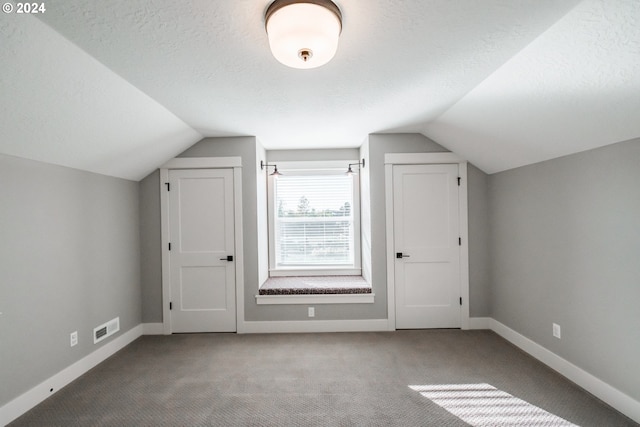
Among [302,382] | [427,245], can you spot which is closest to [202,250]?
[302,382]

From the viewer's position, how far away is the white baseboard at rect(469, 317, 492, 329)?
348 cm

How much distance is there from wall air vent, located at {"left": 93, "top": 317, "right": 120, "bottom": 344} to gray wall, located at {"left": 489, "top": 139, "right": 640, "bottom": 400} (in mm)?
4198

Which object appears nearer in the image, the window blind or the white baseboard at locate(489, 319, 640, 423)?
the white baseboard at locate(489, 319, 640, 423)

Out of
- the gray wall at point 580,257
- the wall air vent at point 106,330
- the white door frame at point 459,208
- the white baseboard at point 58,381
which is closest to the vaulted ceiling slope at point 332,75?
the gray wall at point 580,257

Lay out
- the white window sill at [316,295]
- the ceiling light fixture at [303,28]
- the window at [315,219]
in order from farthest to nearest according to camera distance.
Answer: the window at [315,219] → the white window sill at [316,295] → the ceiling light fixture at [303,28]

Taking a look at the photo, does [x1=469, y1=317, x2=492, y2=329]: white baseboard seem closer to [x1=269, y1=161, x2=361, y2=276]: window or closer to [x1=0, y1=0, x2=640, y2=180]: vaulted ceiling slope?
[x1=269, y1=161, x2=361, y2=276]: window

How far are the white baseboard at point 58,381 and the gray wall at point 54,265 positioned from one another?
0.15 ft

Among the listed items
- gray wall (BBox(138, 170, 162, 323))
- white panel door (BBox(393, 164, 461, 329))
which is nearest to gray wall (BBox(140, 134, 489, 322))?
gray wall (BBox(138, 170, 162, 323))

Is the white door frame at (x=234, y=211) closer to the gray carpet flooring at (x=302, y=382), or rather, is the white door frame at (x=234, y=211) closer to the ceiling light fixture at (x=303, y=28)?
the gray carpet flooring at (x=302, y=382)

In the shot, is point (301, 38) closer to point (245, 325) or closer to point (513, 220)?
point (513, 220)

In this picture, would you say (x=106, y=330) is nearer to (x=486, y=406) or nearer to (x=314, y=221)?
(x=314, y=221)

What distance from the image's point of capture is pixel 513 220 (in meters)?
3.08

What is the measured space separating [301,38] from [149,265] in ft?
10.7

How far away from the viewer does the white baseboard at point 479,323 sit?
3477 millimetres
